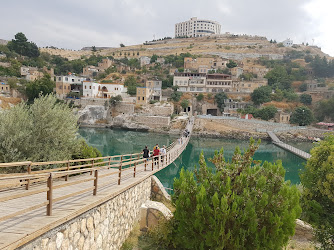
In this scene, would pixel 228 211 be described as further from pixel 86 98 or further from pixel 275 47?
pixel 275 47

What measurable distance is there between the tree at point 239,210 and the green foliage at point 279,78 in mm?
64298

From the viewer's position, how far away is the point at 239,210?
5453 millimetres

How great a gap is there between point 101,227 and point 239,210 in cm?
317

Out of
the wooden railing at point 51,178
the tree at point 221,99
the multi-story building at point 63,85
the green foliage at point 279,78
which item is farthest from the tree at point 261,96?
the wooden railing at point 51,178

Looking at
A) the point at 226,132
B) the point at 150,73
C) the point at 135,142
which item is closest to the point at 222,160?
the point at 135,142

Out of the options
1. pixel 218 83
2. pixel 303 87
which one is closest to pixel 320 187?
pixel 218 83

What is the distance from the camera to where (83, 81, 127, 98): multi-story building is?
54513mm

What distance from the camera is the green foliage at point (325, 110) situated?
49.9m

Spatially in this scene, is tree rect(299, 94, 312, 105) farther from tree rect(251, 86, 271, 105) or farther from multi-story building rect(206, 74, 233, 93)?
multi-story building rect(206, 74, 233, 93)

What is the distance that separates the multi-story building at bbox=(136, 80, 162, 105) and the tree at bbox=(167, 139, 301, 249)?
46.5 meters

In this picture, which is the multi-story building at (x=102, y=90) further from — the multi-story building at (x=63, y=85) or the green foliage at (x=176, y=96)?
the green foliage at (x=176, y=96)

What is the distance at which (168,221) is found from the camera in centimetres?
687

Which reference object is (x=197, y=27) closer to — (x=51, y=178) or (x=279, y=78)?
(x=279, y=78)

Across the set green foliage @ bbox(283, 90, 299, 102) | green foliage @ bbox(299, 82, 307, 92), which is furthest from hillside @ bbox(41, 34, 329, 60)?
green foliage @ bbox(283, 90, 299, 102)
